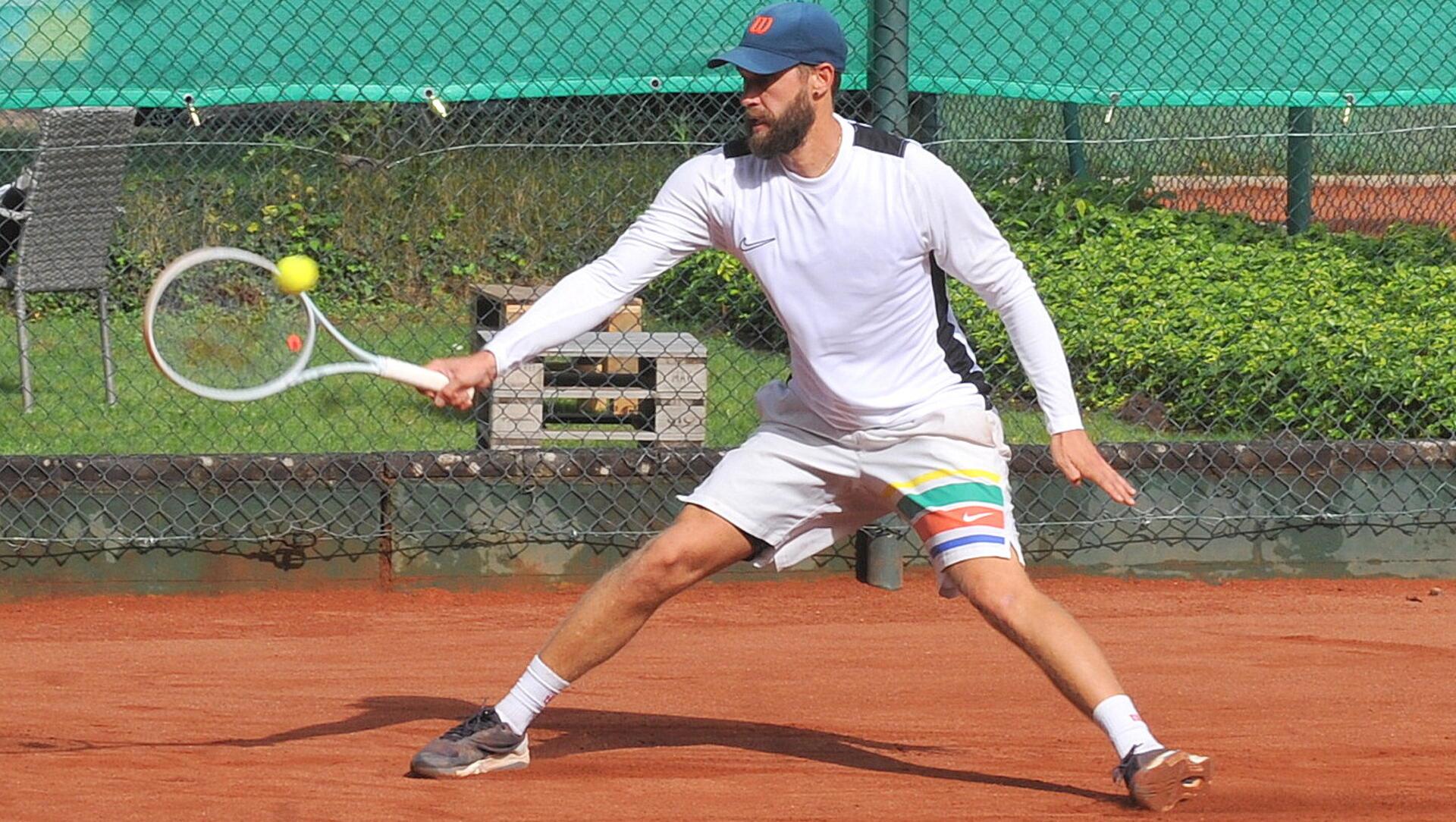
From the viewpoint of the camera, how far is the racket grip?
3996 millimetres

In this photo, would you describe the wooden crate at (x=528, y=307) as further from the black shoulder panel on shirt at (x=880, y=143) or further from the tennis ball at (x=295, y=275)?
the tennis ball at (x=295, y=275)

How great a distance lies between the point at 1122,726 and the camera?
4.09 m

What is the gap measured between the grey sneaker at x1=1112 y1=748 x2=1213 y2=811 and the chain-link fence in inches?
109

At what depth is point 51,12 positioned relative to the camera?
6.41 meters

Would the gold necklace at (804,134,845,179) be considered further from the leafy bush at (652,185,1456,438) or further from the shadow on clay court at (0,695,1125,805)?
the leafy bush at (652,185,1456,438)

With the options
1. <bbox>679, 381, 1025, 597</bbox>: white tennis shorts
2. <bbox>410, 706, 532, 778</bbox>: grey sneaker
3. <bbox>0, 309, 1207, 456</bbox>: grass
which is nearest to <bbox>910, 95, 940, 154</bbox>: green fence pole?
<bbox>0, 309, 1207, 456</bbox>: grass

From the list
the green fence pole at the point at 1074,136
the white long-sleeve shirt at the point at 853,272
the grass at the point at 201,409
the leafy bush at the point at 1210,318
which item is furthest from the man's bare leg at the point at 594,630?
the green fence pole at the point at 1074,136

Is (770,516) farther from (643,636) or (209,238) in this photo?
(209,238)

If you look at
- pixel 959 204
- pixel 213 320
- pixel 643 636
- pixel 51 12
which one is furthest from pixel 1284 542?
pixel 51 12

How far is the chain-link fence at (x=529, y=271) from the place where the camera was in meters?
6.51

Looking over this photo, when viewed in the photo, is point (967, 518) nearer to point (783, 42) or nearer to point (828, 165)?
point (828, 165)

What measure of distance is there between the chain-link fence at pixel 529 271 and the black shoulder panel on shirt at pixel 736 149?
2.27 meters

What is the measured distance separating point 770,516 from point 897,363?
0.46 meters

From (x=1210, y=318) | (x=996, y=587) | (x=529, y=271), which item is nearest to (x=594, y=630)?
(x=996, y=587)
